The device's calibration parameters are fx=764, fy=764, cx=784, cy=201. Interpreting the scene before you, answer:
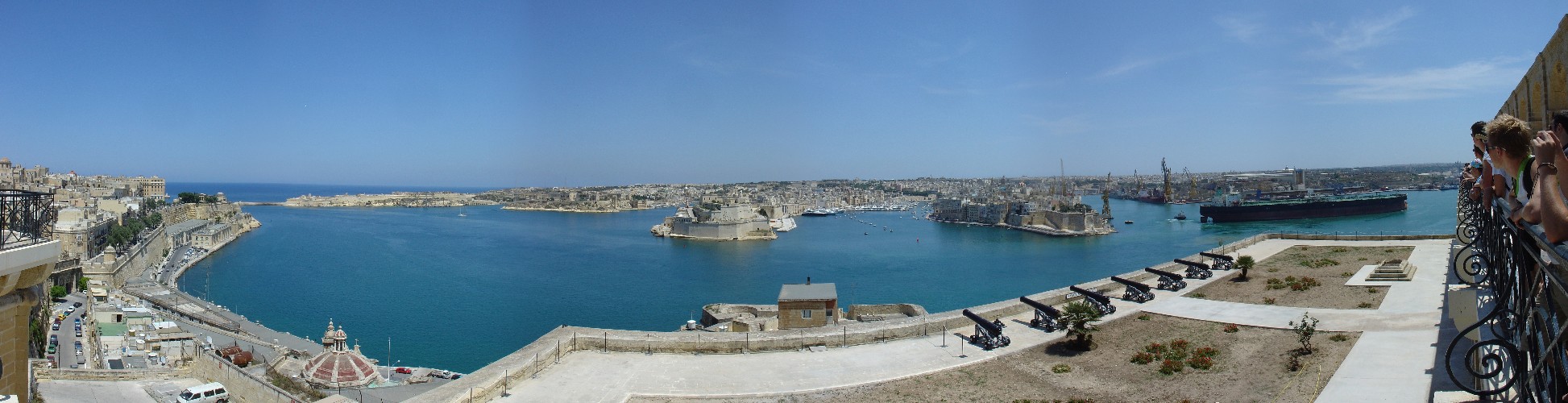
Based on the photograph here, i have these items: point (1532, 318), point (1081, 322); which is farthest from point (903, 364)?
point (1532, 318)

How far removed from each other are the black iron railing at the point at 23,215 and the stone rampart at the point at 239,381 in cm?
745

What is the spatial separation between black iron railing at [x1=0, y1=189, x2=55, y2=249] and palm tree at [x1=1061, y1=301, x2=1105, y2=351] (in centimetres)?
790

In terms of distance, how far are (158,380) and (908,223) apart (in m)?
57.3

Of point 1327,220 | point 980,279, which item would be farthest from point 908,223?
point 980,279

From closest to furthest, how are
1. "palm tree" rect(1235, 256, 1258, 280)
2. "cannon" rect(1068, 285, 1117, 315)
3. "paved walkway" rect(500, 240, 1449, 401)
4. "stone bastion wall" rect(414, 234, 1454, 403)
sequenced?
"paved walkway" rect(500, 240, 1449, 401) → "stone bastion wall" rect(414, 234, 1454, 403) → "cannon" rect(1068, 285, 1117, 315) → "palm tree" rect(1235, 256, 1258, 280)

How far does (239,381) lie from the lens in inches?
448

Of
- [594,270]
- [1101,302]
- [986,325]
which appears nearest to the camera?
[986,325]

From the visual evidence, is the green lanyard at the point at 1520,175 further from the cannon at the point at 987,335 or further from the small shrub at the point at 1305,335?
the cannon at the point at 987,335

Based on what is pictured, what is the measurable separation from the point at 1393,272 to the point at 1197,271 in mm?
2524

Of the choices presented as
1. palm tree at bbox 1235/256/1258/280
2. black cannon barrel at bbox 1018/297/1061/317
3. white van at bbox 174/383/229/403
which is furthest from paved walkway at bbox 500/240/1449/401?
A: white van at bbox 174/383/229/403

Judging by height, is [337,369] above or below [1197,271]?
below

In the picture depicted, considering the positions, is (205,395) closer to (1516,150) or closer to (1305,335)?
(1305,335)

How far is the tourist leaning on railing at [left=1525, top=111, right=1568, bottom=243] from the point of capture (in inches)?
63.8

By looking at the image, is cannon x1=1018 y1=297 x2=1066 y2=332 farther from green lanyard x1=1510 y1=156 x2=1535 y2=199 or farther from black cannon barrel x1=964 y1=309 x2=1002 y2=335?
green lanyard x1=1510 y1=156 x2=1535 y2=199
